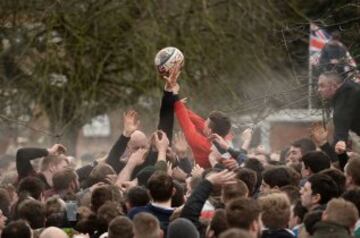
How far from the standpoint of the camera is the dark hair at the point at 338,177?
13.0 m

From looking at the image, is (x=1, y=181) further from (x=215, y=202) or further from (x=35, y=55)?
(x=35, y=55)

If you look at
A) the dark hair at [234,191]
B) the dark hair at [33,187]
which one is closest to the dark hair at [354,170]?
the dark hair at [234,191]

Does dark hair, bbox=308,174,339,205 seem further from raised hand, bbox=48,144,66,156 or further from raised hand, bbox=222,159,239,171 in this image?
raised hand, bbox=48,144,66,156

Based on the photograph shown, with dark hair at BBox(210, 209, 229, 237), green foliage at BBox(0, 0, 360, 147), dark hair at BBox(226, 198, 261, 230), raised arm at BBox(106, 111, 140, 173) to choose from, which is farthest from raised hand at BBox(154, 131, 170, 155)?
green foliage at BBox(0, 0, 360, 147)

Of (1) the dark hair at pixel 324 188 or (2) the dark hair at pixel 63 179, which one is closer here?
(1) the dark hair at pixel 324 188

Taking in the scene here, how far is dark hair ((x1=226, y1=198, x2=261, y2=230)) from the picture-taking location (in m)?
11.3

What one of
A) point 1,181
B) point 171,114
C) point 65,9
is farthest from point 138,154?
point 65,9

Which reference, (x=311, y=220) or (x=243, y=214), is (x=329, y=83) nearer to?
(x=311, y=220)

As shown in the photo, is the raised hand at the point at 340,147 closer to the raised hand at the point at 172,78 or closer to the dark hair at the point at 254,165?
the dark hair at the point at 254,165

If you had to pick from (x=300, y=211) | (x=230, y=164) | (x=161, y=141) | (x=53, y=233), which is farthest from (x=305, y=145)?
(x=53, y=233)

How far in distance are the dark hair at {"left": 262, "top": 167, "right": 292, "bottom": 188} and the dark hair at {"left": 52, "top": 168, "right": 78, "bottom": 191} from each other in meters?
2.14

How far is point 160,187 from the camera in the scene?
1249 centimetres

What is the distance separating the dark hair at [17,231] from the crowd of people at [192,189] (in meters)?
0.01

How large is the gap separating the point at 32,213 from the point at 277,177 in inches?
84.5
